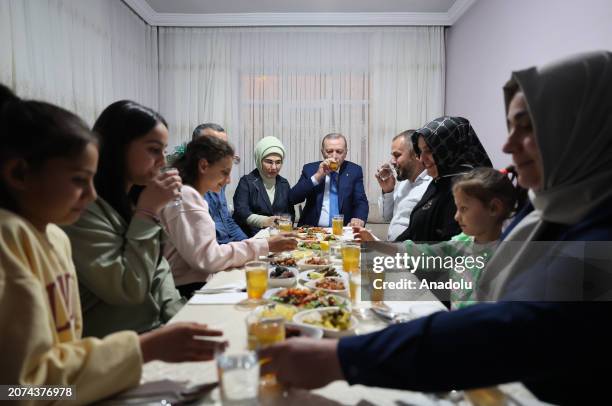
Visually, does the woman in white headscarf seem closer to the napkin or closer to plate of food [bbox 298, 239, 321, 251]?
the napkin

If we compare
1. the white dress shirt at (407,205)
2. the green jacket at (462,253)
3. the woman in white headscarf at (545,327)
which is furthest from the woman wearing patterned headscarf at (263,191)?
the woman in white headscarf at (545,327)

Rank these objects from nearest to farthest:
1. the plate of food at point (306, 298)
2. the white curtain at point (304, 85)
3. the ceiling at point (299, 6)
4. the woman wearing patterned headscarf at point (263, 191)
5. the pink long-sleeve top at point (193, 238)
→ the plate of food at point (306, 298) → the pink long-sleeve top at point (193, 238) → the woman wearing patterned headscarf at point (263, 191) → the ceiling at point (299, 6) → the white curtain at point (304, 85)

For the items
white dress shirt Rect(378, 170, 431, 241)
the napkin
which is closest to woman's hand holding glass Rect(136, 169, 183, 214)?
the napkin

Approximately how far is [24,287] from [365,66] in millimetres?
5071

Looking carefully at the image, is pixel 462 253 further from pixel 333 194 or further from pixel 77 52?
pixel 77 52

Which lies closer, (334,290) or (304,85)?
(334,290)

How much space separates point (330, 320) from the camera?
3.60 feet

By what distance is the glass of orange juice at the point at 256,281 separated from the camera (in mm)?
1353

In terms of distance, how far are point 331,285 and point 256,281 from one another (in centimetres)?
30

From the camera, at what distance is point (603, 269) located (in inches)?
30.0

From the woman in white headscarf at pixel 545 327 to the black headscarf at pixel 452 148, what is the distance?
1372 mm

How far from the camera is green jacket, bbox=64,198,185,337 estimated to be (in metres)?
1.18

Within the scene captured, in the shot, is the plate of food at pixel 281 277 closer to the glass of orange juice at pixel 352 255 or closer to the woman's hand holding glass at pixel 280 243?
the glass of orange juice at pixel 352 255

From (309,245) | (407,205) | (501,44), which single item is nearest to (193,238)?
(309,245)
